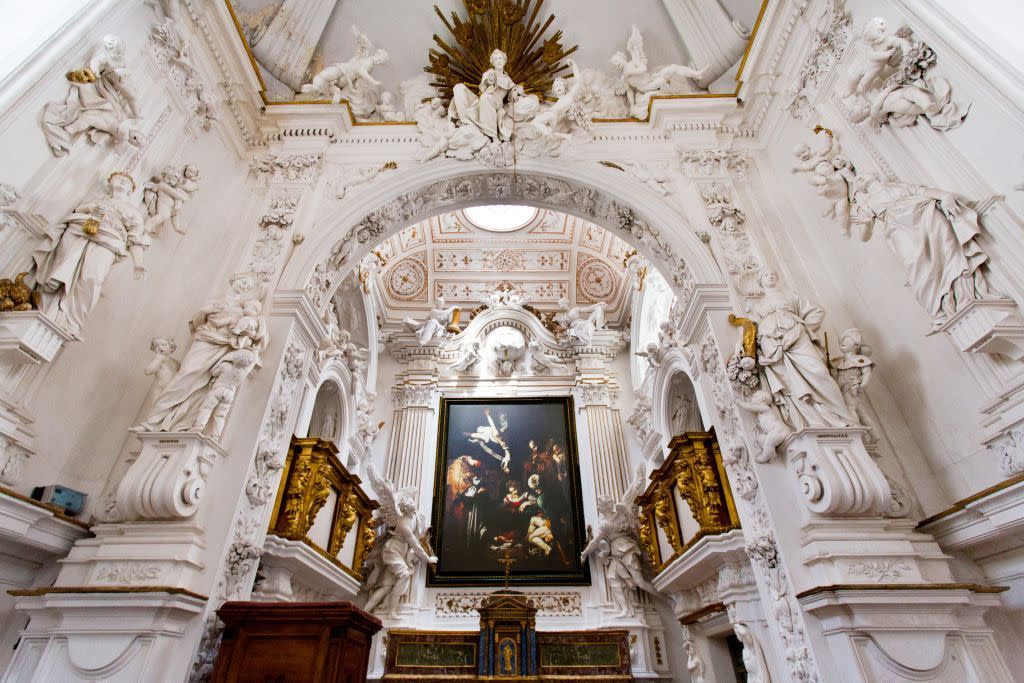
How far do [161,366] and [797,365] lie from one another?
5202mm

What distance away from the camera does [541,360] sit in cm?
1027

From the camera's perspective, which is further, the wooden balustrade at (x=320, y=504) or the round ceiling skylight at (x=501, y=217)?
the round ceiling skylight at (x=501, y=217)

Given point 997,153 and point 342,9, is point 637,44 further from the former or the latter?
point 997,153

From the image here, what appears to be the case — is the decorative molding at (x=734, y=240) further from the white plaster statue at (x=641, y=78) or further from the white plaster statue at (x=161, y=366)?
the white plaster statue at (x=161, y=366)

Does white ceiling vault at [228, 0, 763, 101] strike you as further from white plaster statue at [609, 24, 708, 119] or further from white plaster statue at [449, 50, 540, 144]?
white plaster statue at [449, 50, 540, 144]

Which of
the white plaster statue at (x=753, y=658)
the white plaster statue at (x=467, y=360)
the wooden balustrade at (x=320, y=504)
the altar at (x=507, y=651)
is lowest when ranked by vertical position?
the white plaster statue at (x=753, y=658)

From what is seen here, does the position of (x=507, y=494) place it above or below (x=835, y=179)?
below

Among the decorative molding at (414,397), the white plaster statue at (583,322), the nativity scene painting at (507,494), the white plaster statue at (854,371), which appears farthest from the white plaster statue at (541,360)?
the white plaster statue at (854,371)

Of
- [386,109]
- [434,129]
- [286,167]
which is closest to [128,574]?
[286,167]

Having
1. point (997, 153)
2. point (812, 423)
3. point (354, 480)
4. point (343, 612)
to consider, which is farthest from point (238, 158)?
point (997, 153)

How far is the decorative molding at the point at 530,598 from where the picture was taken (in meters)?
7.73

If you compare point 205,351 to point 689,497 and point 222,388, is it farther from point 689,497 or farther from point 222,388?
point 689,497

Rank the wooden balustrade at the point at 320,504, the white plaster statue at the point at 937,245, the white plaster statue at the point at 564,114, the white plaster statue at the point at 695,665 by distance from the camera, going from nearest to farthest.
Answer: the white plaster statue at the point at 937,245, the wooden balustrade at the point at 320,504, the white plaster statue at the point at 695,665, the white plaster statue at the point at 564,114

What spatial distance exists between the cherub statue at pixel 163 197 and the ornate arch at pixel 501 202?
1.13 metres
